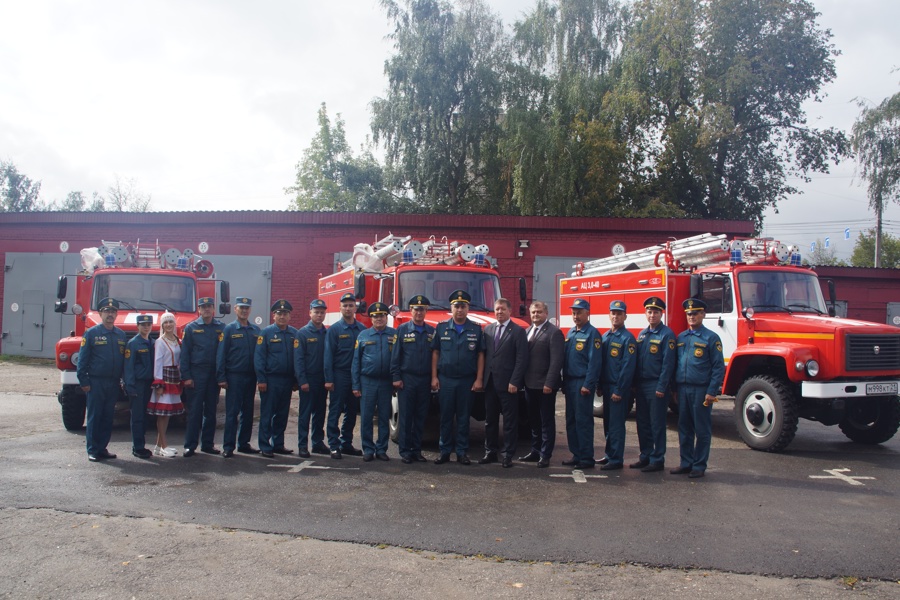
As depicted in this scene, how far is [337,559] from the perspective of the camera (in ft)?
15.7

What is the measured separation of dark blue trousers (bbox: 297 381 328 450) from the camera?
26.9ft

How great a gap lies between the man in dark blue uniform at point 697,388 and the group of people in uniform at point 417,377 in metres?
0.01

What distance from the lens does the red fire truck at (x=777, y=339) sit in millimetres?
8508

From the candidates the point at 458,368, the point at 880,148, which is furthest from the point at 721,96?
the point at 458,368

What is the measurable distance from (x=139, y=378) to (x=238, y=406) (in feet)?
3.74

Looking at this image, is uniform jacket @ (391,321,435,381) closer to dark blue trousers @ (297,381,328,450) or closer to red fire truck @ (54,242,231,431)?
dark blue trousers @ (297,381,328,450)

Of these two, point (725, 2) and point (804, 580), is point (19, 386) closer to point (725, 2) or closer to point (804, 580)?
point (804, 580)

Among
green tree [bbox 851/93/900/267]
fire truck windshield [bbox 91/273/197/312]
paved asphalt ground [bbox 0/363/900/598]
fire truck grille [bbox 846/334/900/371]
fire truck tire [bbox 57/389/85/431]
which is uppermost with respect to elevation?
green tree [bbox 851/93/900/267]

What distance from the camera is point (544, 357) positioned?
769 cm

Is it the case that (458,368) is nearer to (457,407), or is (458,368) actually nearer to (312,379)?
(457,407)

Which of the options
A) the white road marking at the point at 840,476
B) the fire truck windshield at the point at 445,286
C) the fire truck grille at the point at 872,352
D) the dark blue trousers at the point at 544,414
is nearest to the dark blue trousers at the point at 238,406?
the fire truck windshield at the point at 445,286

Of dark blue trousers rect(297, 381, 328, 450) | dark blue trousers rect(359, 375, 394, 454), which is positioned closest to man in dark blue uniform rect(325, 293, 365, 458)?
dark blue trousers rect(297, 381, 328, 450)

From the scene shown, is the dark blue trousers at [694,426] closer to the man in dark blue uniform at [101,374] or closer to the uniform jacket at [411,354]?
the uniform jacket at [411,354]

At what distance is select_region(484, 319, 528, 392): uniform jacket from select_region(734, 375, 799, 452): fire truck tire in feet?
10.6
